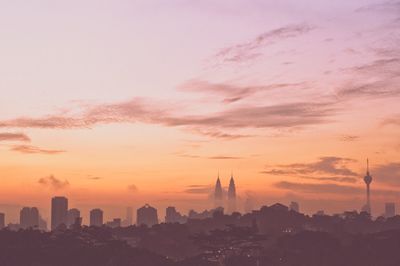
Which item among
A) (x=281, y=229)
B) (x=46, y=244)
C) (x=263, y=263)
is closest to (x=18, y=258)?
(x=46, y=244)

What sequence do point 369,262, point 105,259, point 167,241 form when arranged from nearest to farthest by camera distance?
point 105,259 → point 369,262 → point 167,241

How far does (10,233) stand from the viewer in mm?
103812

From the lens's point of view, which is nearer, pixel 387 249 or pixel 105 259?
pixel 105 259

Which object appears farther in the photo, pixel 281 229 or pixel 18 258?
pixel 281 229

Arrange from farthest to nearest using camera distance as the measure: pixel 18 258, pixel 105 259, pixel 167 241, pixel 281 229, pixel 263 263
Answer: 1. pixel 281 229
2. pixel 167 241
3. pixel 263 263
4. pixel 105 259
5. pixel 18 258

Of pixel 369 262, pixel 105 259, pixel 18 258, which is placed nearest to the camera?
pixel 18 258

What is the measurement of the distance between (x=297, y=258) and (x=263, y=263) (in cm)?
1327

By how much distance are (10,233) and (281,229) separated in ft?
350

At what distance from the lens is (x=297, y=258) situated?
11738 cm

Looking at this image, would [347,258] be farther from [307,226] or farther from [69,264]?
[307,226]

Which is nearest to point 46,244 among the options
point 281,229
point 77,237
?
point 77,237

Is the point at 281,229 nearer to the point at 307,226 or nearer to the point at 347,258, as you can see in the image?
the point at 307,226

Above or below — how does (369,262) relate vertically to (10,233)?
below

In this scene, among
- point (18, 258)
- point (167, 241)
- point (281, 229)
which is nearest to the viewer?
point (18, 258)
